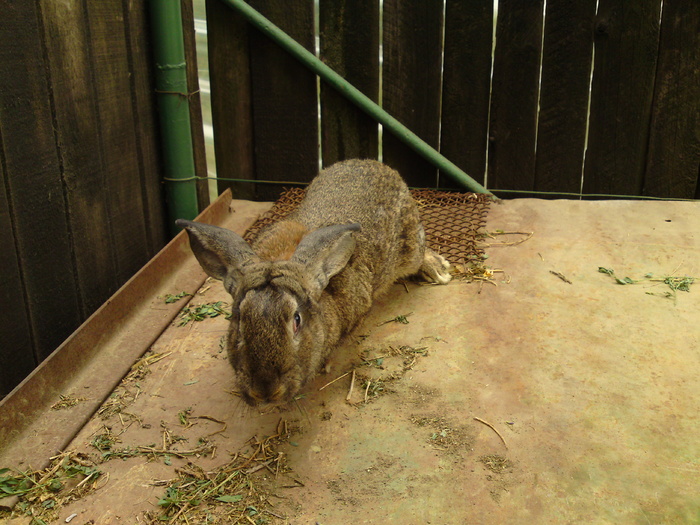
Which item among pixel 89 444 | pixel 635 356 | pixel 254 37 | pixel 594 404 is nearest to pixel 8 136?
pixel 89 444

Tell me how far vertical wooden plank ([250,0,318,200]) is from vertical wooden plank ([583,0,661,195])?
2.08 meters

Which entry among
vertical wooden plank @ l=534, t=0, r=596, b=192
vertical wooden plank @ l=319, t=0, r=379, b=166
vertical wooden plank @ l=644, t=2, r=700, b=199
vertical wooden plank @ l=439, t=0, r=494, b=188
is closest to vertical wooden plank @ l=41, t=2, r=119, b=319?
vertical wooden plank @ l=319, t=0, r=379, b=166

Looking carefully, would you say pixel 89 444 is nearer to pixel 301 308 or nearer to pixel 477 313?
pixel 301 308

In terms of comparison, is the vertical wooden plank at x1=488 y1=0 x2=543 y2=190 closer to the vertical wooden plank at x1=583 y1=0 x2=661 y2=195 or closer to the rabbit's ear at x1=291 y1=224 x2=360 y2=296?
the vertical wooden plank at x1=583 y1=0 x2=661 y2=195

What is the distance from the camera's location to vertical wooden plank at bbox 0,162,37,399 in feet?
11.4

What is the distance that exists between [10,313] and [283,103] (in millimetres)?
Answer: 2720

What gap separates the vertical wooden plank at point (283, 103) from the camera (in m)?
5.37

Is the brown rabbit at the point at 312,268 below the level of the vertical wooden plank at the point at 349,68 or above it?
below

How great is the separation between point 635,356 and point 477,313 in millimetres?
875

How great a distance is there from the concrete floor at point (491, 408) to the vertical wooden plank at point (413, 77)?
1.24 metres

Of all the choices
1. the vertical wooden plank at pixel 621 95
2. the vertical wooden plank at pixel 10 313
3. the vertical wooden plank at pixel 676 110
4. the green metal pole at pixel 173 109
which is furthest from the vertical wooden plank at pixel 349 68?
the vertical wooden plank at pixel 10 313

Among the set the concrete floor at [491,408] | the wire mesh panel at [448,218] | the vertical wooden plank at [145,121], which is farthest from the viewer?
the wire mesh panel at [448,218]

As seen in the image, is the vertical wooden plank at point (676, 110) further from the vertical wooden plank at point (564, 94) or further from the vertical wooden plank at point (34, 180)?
the vertical wooden plank at point (34, 180)

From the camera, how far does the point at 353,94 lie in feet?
17.7
